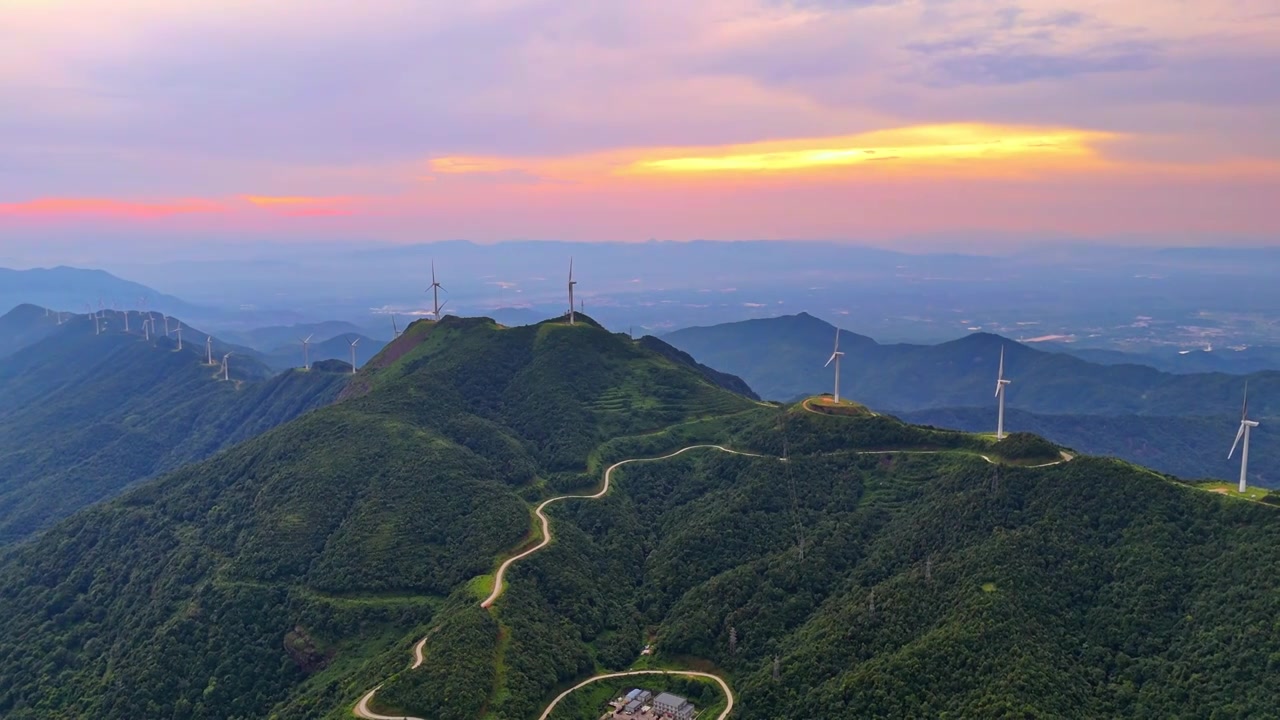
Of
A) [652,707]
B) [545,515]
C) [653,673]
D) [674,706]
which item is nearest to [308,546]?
[545,515]

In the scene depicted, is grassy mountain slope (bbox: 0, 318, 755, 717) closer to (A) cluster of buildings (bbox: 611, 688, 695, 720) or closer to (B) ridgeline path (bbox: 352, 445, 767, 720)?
(B) ridgeline path (bbox: 352, 445, 767, 720)

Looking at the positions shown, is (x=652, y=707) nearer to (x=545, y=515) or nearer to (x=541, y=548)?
(x=541, y=548)

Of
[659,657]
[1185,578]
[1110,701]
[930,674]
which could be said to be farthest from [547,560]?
[1185,578]

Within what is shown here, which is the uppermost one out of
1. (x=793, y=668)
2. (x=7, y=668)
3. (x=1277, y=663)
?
(x=1277, y=663)

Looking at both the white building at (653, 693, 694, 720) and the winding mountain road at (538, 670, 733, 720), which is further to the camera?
the white building at (653, 693, 694, 720)

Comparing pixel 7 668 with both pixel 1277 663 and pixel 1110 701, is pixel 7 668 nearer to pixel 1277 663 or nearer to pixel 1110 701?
pixel 1110 701

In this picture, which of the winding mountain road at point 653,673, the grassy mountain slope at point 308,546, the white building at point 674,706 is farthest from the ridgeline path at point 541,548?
the white building at point 674,706

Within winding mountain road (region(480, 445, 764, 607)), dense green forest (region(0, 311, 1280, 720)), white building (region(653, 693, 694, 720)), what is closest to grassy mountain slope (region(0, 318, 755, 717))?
dense green forest (region(0, 311, 1280, 720))
